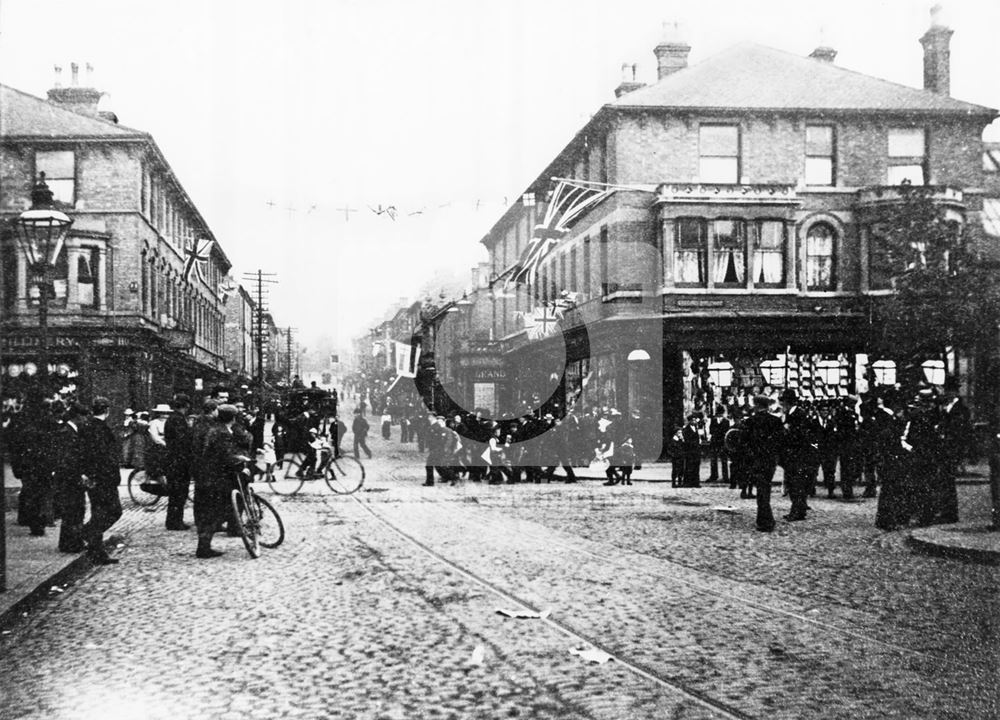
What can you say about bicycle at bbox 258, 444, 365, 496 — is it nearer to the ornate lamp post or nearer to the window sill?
the ornate lamp post

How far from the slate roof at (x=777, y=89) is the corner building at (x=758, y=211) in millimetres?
58

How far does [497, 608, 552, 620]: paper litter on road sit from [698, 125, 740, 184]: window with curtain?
24.4m

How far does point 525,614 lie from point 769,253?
23975mm

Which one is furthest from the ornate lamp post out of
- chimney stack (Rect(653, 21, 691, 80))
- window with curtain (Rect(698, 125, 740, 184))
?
chimney stack (Rect(653, 21, 691, 80))

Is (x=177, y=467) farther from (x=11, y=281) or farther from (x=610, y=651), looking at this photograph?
(x=11, y=281)

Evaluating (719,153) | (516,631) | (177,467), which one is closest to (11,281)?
(177,467)

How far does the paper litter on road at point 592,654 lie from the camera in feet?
19.6

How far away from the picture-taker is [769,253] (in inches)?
Answer: 1151

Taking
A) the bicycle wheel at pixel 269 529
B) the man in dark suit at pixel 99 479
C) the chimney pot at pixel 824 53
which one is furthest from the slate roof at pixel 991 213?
the man in dark suit at pixel 99 479

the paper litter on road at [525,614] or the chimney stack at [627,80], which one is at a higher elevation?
the chimney stack at [627,80]

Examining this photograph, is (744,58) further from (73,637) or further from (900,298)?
(73,637)

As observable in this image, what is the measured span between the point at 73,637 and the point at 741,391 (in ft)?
78.4

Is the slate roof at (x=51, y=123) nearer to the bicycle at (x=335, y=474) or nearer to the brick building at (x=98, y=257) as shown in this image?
the brick building at (x=98, y=257)

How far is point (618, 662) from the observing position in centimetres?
593
